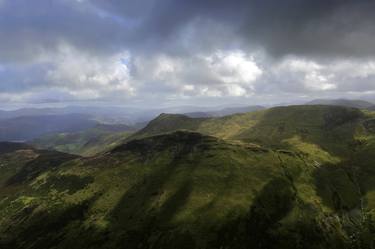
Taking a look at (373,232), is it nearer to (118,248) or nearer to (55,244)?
(118,248)

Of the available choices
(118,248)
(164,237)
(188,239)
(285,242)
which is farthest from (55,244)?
(285,242)

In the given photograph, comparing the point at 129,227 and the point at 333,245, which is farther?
the point at 129,227

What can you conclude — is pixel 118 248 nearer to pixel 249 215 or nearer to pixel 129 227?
pixel 129 227

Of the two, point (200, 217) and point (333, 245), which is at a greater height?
point (200, 217)

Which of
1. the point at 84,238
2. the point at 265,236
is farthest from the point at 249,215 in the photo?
the point at 84,238

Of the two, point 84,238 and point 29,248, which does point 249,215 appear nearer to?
point 84,238

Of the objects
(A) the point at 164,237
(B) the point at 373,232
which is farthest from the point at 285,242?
(A) the point at 164,237

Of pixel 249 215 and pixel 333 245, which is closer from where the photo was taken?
pixel 333 245
